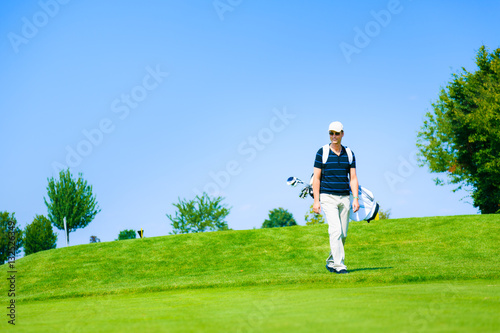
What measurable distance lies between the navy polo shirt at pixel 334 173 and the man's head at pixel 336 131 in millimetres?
252

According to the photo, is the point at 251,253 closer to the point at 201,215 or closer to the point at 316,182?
the point at 316,182

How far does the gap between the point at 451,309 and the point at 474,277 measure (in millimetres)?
5110

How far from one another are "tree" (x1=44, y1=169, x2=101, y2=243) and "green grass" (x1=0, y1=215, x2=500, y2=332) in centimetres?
2310

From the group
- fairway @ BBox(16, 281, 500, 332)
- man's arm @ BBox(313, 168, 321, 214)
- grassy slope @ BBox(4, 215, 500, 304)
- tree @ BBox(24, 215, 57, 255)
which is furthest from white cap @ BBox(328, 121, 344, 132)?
tree @ BBox(24, 215, 57, 255)

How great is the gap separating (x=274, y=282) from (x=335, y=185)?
2230 millimetres

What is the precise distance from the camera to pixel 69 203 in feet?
141

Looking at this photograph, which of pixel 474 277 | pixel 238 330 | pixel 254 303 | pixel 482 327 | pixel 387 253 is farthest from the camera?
pixel 387 253

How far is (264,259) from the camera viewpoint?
1661 centimetres

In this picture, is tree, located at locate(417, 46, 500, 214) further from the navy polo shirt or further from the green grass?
the navy polo shirt

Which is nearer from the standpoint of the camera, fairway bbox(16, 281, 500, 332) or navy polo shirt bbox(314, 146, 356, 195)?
fairway bbox(16, 281, 500, 332)

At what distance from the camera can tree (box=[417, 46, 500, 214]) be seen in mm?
30188

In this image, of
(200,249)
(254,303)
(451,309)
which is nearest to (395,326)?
(451,309)

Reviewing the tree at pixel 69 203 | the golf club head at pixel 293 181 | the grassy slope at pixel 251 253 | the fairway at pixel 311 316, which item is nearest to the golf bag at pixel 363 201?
the golf club head at pixel 293 181

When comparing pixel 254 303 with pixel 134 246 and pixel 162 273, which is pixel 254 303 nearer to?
pixel 162 273
